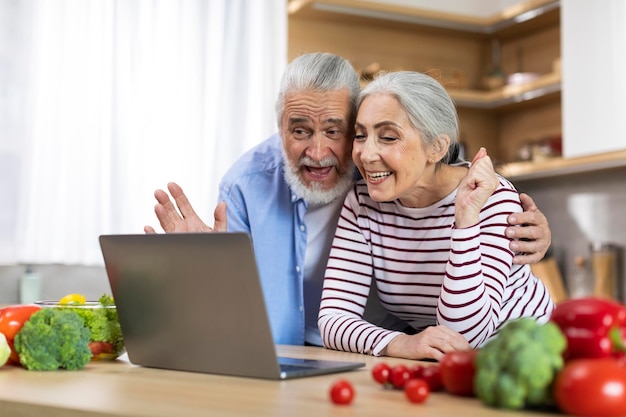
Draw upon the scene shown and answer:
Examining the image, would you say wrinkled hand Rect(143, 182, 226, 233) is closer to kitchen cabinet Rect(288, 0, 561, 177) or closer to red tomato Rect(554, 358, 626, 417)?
red tomato Rect(554, 358, 626, 417)

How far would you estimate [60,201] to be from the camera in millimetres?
3287

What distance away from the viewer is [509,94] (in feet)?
13.0

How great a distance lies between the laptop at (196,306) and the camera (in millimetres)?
1116

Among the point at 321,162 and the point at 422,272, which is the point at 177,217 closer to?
the point at 321,162

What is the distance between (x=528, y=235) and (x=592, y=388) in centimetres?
99

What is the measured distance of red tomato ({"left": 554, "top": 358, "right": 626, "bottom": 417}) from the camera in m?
0.83

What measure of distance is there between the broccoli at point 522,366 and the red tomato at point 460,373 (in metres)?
0.05

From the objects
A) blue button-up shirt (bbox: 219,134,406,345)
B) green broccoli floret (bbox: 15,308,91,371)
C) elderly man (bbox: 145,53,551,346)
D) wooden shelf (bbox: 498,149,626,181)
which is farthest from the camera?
wooden shelf (bbox: 498,149,626,181)

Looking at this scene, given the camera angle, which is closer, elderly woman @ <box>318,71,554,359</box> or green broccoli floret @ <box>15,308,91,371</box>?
green broccoli floret @ <box>15,308,91,371</box>

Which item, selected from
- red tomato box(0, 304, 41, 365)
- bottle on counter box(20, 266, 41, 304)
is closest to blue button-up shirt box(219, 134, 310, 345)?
red tomato box(0, 304, 41, 365)

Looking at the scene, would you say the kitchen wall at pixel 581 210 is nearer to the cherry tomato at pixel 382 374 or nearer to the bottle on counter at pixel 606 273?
the bottle on counter at pixel 606 273

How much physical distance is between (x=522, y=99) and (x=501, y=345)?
3.22 meters

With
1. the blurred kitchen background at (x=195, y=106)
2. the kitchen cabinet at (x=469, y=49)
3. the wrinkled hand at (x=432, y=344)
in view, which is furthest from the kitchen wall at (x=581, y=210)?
the wrinkled hand at (x=432, y=344)

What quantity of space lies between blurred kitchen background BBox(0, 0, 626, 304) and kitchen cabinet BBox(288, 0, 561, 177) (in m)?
0.01
